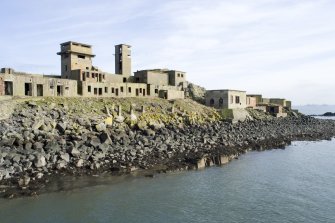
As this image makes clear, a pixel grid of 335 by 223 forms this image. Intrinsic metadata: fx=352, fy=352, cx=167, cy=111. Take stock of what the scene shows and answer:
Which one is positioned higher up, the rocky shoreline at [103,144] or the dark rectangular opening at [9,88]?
Answer: the dark rectangular opening at [9,88]

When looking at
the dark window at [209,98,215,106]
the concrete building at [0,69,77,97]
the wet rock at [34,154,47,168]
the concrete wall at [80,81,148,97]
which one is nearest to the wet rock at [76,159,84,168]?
the wet rock at [34,154,47,168]

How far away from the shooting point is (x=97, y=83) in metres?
65.1

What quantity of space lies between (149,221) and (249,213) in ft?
26.6

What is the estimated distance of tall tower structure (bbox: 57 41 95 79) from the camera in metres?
67.2

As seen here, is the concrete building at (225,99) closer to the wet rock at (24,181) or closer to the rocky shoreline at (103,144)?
the rocky shoreline at (103,144)

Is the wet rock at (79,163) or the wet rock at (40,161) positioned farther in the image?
the wet rock at (79,163)

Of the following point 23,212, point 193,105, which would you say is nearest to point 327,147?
point 193,105

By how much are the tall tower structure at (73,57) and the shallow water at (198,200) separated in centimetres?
3764

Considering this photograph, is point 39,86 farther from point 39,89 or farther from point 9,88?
point 9,88

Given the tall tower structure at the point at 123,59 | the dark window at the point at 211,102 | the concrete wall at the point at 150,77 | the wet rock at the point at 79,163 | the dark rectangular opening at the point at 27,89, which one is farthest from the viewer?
the dark window at the point at 211,102

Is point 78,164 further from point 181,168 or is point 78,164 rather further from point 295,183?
point 295,183

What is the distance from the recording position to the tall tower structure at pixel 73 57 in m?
67.2

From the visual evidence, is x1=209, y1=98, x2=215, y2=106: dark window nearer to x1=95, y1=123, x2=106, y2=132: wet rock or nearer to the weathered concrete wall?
x1=95, y1=123, x2=106, y2=132: wet rock

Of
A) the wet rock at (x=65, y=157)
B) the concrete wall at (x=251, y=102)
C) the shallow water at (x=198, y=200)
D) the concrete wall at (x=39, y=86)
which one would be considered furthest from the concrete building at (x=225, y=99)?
the wet rock at (x=65, y=157)
